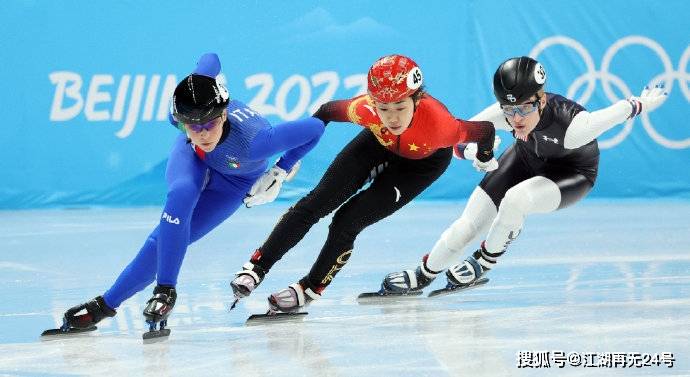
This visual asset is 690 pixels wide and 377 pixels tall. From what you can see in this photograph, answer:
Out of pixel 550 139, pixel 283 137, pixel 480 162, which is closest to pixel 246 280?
pixel 283 137

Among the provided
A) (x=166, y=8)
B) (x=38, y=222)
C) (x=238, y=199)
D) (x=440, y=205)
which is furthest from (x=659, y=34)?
(x=238, y=199)

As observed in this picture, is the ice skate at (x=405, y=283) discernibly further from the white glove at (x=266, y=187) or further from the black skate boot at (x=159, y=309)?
the black skate boot at (x=159, y=309)

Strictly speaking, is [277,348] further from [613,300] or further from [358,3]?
[358,3]

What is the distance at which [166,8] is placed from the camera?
34.4 feet

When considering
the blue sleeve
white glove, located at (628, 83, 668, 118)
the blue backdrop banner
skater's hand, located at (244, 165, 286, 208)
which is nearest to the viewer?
the blue sleeve

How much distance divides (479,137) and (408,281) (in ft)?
3.09

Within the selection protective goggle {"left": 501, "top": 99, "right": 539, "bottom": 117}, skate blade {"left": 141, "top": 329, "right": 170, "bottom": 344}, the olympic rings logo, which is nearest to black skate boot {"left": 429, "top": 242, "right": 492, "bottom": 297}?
protective goggle {"left": 501, "top": 99, "right": 539, "bottom": 117}

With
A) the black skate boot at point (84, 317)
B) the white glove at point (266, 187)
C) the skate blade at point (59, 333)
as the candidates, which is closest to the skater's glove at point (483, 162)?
the white glove at point (266, 187)

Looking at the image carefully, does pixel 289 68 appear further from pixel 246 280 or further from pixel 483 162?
pixel 246 280

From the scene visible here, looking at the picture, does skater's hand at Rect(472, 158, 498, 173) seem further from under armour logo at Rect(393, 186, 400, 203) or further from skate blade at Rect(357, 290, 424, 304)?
skate blade at Rect(357, 290, 424, 304)

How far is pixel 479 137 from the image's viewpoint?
5238mm

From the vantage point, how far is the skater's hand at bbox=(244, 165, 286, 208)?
481 cm

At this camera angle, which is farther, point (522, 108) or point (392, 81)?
point (522, 108)

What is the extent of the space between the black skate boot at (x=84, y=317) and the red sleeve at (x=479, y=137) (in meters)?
1.86
